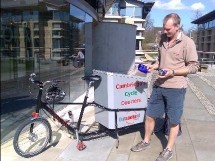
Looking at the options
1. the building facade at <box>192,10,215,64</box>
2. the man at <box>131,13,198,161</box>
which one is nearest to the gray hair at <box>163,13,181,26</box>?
the man at <box>131,13,198,161</box>

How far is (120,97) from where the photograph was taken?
495 cm

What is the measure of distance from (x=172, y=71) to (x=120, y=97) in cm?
108

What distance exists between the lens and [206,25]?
6919cm

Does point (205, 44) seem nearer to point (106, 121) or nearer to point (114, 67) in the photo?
point (114, 67)

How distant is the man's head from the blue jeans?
2.54ft

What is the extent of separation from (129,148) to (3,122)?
73.1 inches

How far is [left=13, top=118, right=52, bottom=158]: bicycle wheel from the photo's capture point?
4.18 metres

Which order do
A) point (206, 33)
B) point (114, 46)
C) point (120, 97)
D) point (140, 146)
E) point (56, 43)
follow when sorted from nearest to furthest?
point (140, 146) → point (120, 97) → point (56, 43) → point (114, 46) → point (206, 33)

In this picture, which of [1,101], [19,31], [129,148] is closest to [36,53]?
[19,31]

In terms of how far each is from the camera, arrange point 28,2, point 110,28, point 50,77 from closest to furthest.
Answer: point 28,2, point 50,77, point 110,28

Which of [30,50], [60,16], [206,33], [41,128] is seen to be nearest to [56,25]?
[60,16]

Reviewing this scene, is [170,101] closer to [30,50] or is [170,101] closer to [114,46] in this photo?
[30,50]

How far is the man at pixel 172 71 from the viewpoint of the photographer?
4.15 metres

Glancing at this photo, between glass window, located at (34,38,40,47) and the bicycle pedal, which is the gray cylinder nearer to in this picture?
glass window, located at (34,38,40,47)
